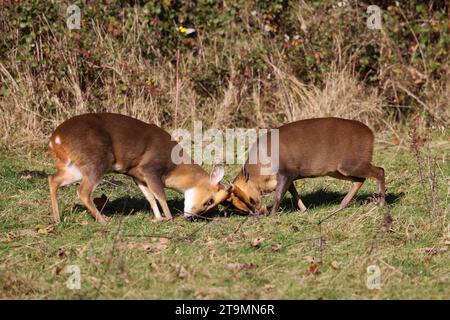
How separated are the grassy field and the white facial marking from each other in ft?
0.66

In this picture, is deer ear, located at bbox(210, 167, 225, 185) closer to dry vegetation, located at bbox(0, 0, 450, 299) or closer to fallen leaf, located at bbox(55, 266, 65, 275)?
dry vegetation, located at bbox(0, 0, 450, 299)

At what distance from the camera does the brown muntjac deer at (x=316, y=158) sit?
793 centimetres

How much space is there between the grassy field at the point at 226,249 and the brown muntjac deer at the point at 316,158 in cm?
22

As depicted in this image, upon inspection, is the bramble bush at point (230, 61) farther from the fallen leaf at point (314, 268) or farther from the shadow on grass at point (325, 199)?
the fallen leaf at point (314, 268)

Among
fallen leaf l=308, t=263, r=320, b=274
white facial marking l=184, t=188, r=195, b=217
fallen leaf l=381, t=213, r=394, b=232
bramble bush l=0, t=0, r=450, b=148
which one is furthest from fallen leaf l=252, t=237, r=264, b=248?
bramble bush l=0, t=0, r=450, b=148

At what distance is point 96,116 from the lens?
7.77 m

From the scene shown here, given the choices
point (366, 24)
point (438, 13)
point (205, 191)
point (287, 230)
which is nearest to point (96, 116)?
point (205, 191)

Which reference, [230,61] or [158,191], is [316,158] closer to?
[158,191]

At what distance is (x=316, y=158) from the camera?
7922mm

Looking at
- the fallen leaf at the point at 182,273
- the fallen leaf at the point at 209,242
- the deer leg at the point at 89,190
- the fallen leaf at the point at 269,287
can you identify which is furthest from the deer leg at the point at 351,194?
the fallen leaf at the point at 182,273

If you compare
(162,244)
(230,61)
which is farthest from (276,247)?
(230,61)

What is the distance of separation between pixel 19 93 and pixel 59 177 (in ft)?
11.3

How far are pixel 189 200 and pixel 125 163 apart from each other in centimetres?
74

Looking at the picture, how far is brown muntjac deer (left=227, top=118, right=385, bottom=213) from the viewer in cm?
793
